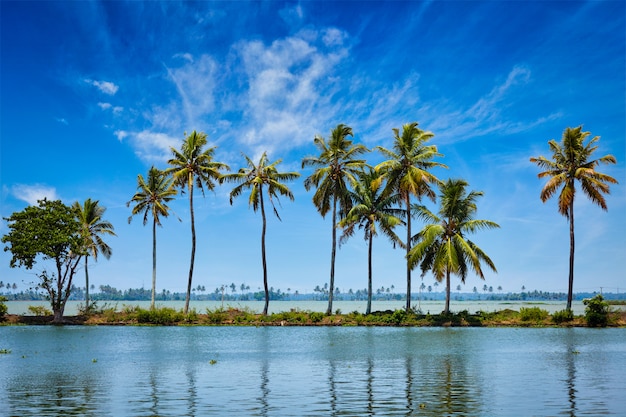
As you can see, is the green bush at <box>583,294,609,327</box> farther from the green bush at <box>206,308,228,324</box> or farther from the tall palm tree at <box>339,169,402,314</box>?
the green bush at <box>206,308,228,324</box>

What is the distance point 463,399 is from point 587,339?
90.8 ft

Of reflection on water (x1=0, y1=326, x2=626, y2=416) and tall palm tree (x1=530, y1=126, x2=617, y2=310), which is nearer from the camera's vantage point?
reflection on water (x1=0, y1=326, x2=626, y2=416)

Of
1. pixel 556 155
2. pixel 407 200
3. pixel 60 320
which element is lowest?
pixel 60 320

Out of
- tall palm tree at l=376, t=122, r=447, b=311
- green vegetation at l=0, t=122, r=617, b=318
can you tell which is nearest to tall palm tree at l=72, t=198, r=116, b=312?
green vegetation at l=0, t=122, r=617, b=318

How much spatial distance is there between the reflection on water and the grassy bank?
1627 centimetres

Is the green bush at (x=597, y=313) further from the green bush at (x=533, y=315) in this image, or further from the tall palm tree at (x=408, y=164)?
the tall palm tree at (x=408, y=164)

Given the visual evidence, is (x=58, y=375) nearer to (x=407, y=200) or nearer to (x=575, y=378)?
(x=575, y=378)

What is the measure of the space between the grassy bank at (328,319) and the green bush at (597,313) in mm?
748

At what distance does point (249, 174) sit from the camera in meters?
65.2

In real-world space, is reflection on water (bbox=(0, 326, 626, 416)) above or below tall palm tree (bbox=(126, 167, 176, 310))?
below

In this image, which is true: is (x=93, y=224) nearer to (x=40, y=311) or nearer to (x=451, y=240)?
(x=40, y=311)

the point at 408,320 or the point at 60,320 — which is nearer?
the point at 408,320

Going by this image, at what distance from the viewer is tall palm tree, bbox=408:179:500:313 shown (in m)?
57.3

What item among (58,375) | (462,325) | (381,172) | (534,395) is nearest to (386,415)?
(534,395)
